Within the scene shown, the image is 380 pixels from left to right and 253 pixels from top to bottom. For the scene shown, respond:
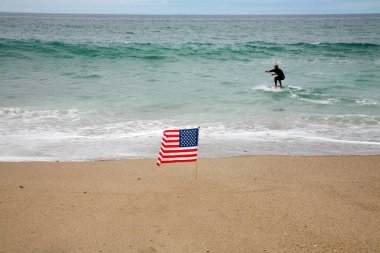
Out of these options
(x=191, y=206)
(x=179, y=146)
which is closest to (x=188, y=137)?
(x=179, y=146)

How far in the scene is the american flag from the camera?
7.04 metres

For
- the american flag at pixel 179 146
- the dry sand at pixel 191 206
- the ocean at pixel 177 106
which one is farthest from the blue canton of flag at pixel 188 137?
the ocean at pixel 177 106

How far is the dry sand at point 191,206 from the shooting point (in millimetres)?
5223

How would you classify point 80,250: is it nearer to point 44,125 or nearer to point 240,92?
point 44,125

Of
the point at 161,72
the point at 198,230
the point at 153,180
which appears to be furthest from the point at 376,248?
the point at 161,72

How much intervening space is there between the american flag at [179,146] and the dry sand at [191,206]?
0.49m

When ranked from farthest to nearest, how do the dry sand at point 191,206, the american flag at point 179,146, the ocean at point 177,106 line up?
the ocean at point 177,106, the american flag at point 179,146, the dry sand at point 191,206

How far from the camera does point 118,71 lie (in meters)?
24.4

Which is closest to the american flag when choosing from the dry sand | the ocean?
the dry sand

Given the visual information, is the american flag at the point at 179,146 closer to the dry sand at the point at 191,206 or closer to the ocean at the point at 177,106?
the dry sand at the point at 191,206

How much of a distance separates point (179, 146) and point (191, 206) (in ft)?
4.34

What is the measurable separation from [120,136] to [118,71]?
576 inches

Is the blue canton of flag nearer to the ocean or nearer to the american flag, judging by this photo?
the american flag

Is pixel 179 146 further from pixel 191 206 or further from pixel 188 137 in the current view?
pixel 191 206
